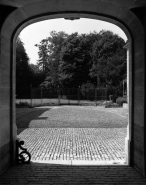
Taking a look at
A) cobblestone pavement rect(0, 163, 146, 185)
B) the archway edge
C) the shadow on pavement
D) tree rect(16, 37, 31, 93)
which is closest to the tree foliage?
tree rect(16, 37, 31, 93)

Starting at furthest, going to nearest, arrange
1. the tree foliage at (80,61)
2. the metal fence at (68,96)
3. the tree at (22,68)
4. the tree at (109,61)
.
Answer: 1. the tree at (22,68)
2. the tree foliage at (80,61)
3. the tree at (109,61)
4. the metal fence at (68,96)

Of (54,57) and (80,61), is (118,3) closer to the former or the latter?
(80,61)

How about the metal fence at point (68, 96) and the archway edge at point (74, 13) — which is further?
the metal fence at point (68, 96)

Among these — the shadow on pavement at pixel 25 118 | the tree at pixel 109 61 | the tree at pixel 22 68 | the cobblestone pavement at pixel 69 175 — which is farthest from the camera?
the tree at pixel 22 68

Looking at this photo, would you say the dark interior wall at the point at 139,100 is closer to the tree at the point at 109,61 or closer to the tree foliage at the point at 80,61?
the tree at the point at 109,61

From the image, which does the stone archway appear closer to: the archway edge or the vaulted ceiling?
the archway edge

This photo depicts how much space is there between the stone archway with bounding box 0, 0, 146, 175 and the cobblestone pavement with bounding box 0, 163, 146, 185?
28 centimetres

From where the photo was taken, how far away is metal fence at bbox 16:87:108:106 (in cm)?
2948

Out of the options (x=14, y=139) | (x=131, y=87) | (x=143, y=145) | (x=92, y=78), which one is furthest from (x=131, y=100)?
(x=92, y=78)

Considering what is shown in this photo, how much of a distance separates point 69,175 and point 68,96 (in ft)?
86.3

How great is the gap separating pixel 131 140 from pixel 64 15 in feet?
11.7

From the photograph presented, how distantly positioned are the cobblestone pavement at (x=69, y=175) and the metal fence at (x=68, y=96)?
23.9 metres

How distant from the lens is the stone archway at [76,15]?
463 centimetres

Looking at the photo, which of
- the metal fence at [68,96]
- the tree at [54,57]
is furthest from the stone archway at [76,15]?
the tree at [54,57]
